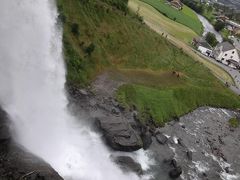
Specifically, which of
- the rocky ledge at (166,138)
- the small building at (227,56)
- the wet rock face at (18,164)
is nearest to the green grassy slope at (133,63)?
the rocky ledge at (166,138)

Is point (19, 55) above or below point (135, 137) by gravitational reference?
above

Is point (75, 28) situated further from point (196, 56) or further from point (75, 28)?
point (196, 56)

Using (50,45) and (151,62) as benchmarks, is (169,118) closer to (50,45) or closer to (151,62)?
(151,62)

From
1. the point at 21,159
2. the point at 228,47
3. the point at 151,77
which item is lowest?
the point at 228,47

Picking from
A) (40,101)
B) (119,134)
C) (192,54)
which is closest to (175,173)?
(119,134)

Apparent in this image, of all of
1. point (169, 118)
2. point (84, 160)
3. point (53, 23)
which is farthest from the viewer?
point (169, 118)

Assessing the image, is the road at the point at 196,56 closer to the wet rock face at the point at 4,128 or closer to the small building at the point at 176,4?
the small building at the point at 176,4

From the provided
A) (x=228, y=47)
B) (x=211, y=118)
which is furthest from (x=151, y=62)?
(x=228, y=47)

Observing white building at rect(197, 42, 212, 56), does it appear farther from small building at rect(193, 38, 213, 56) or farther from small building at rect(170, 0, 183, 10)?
small building at rect(170, 0, 183, 10)
